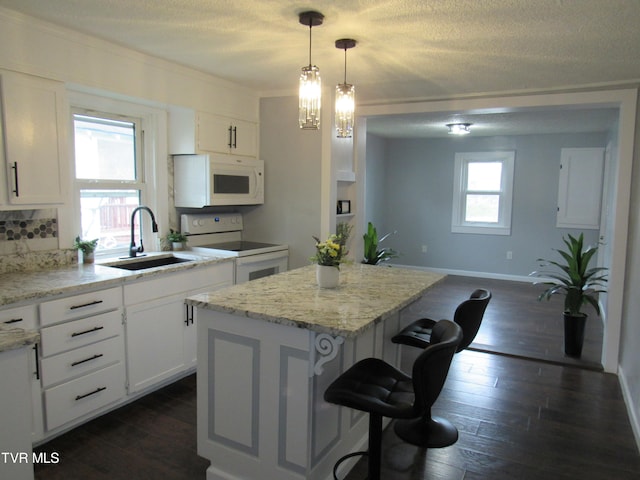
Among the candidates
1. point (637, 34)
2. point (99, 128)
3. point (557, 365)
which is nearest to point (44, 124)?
point (99, 128)

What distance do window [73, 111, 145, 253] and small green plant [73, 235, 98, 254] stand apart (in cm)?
19

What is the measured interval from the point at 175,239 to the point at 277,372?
218cm

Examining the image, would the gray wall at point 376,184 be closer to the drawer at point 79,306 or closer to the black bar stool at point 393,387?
the drawer at point 79,306

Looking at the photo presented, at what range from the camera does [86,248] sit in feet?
9.95

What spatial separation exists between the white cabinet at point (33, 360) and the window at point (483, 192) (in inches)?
252

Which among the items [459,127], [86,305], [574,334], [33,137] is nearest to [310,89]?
[33,137]

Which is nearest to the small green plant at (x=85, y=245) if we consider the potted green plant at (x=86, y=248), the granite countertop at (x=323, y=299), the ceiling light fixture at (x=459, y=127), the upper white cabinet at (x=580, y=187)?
the potted green plant at (x=86, y=248)

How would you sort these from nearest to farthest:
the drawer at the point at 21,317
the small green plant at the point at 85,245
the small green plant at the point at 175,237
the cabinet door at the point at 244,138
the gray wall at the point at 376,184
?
the drawer at the point at 21,317 < the small green plant at the point at 85,245 < the small green plant at the point at 175,237 < the cabinet door at the point at 244,138 < the gray wall at the point at 376,184

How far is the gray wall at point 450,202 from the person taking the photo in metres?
6.88

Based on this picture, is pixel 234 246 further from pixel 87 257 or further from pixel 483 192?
pixel 483 192

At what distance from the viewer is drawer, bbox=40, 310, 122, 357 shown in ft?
7.92

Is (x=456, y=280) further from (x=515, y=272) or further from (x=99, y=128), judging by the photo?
(x=99, y=128)

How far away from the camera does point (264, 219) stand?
14.3ft

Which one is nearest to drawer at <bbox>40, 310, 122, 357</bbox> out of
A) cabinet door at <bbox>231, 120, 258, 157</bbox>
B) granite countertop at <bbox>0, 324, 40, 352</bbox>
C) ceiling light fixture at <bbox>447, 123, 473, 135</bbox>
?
granite countertop at <bbox>0, 324, 40, 352</bbox>
